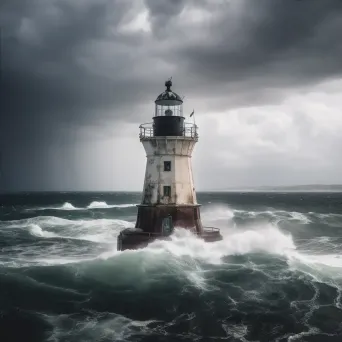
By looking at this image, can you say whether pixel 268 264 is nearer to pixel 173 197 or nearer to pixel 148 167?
pixel 173 197

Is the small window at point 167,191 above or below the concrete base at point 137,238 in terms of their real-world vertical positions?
above

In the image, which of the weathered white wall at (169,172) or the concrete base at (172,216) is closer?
the concrete base at (172,216)

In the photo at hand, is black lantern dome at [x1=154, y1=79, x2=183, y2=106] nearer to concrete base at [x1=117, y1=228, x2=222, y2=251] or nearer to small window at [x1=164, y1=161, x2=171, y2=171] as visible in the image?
small window at [x1=164, y1=161, x2=171, y2=171]

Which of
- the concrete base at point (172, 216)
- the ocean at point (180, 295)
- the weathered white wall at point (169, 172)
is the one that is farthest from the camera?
the weathered white wall at point (169, 172)

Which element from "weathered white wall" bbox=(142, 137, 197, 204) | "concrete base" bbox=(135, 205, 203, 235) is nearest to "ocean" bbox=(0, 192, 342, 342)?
"concrete base" bbox=(135, 205, 203, 235)

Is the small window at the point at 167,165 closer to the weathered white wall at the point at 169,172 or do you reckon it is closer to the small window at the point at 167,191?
the weathered white wall at the point at 169,172

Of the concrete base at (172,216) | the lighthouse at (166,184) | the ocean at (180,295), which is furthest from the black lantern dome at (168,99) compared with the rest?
the ocean at (180,295)

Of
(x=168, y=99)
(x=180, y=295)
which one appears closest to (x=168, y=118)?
(x=168, y=99)

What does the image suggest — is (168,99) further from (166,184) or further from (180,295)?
(180,295)
